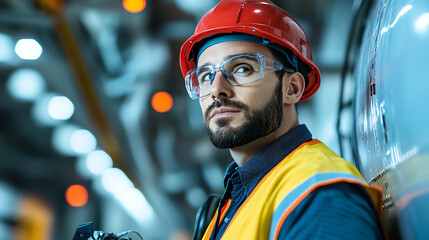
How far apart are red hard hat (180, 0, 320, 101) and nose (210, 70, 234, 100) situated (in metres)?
0.17

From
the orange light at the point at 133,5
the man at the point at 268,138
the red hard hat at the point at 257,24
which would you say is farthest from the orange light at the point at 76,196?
the red hard hat at the point at 257,24

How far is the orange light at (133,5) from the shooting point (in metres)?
3.01

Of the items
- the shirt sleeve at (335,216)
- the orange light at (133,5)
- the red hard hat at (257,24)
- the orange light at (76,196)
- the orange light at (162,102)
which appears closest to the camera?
the shirt sleeve at (335,216)

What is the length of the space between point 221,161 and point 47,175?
71.6 inches

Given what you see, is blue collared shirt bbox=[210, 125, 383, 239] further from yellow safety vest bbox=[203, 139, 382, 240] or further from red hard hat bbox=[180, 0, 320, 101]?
red hard hat bbox=[180, 0, 320, 101]

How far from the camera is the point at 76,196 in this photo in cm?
407

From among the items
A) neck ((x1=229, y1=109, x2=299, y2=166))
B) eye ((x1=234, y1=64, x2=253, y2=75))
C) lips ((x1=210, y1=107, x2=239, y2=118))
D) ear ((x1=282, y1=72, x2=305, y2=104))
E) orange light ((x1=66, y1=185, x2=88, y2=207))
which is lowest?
neck ((x1=229, y1=109, x2=299, y2=166))

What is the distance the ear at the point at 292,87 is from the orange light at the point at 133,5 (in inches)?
79.9

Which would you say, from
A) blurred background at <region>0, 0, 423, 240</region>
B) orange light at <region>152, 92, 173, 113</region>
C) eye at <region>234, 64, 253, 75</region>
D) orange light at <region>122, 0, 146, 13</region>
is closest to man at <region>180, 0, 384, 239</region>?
eye at <region>234, 64, 253, 75</region>

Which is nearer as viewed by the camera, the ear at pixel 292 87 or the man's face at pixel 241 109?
the man's face at pixel 241 109

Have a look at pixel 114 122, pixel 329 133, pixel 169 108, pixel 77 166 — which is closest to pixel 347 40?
pixel 329 133

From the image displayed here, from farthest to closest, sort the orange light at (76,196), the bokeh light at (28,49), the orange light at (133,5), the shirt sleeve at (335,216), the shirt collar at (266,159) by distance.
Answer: the orange light at (76,196) → the bokeh light at (28,49) → the orange light at (133,5) → the shirt collar at (266,159) → the shirt sleeve at (335,216)

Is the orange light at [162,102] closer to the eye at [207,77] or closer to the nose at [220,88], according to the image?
the eye at [207,77]

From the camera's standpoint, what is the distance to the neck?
1.22m
